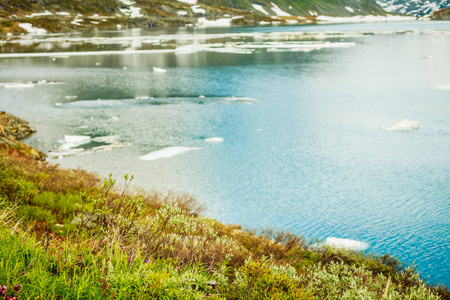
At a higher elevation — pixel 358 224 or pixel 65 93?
pixel 65 93

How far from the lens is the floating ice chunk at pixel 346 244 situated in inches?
389

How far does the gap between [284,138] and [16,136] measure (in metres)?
12.7

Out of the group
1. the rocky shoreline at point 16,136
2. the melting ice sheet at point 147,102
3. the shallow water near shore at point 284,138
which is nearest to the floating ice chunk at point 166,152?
the shallow water near shore at point 284,138

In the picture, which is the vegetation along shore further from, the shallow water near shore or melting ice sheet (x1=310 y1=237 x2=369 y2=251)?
the shallow water near shore

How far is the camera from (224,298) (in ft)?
14.6

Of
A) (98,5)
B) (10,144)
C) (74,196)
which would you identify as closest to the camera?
(74,196)

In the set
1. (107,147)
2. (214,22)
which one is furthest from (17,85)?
(214,22)

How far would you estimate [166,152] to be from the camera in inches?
665

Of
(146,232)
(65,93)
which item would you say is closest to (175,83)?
(65,93)

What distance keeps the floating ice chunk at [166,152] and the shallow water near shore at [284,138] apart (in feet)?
0.43

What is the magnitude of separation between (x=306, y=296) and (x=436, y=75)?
32748 mm

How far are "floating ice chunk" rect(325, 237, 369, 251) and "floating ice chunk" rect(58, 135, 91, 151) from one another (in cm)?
1229

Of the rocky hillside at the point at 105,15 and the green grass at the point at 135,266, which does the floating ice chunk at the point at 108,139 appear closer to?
the green grass at the point at 135,266

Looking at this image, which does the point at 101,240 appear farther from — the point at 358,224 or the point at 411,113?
the point at 411,113
